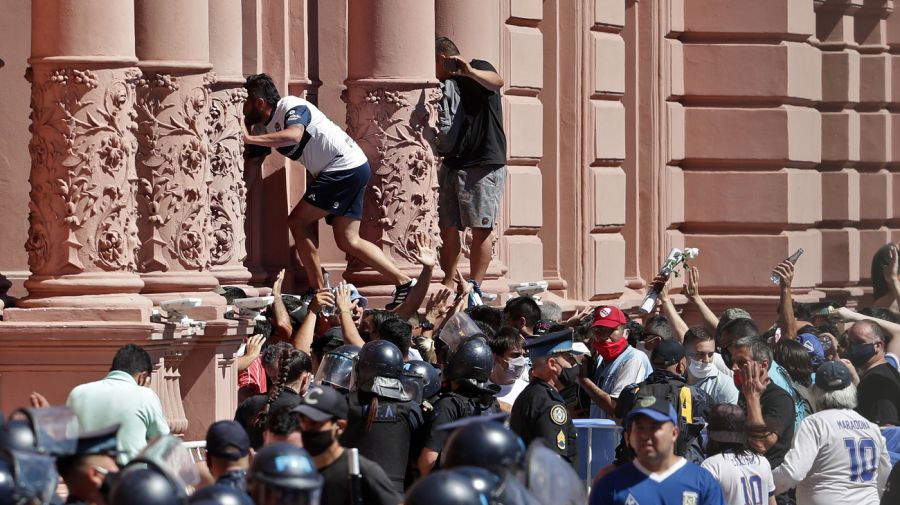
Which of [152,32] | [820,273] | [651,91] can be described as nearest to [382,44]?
[152,32]

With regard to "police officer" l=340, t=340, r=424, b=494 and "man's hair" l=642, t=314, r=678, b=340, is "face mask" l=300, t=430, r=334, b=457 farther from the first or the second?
"man's hair" l=642, t=314, r=678, b=340

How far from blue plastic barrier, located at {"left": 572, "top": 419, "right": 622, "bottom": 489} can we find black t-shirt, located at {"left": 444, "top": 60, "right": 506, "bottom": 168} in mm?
3630

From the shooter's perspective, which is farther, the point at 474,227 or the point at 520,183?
the point at 520,183

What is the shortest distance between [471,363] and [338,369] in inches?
27.5

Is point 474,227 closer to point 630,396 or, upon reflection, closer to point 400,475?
point 630,396

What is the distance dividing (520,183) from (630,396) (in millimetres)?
7783

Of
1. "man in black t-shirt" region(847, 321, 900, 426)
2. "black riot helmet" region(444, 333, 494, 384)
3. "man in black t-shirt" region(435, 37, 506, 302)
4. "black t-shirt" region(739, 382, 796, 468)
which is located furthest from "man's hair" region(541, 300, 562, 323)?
"black riot helmet" region(444, 333, 494, 384)

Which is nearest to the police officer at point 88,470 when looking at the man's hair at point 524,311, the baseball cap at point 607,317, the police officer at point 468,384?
the police officer at point 468,384

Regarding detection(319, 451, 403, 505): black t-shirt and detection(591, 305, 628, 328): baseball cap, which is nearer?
detection(319, 451, 403, 505): black t-shirt

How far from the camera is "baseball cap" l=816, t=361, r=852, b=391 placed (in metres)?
12.1

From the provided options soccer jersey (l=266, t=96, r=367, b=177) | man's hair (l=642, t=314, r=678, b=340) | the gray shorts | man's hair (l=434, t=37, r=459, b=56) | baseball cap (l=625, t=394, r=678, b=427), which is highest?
man's hair (l=434, t=37, r=459, b=56)

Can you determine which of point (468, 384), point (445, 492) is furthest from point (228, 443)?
point (468, 384)

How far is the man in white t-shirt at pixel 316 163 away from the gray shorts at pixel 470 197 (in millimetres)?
1365

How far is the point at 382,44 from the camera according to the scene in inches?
592
